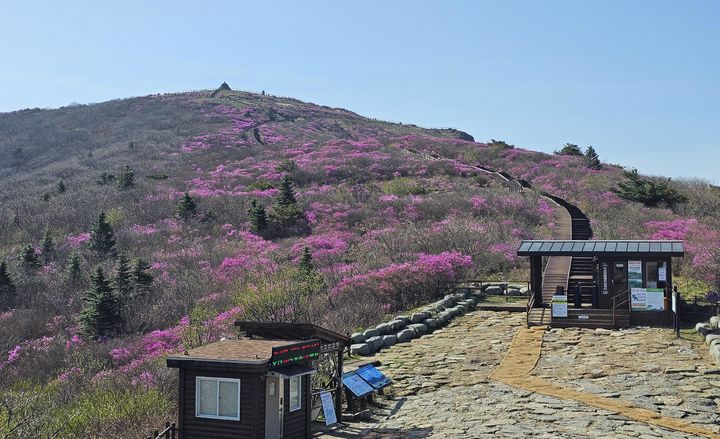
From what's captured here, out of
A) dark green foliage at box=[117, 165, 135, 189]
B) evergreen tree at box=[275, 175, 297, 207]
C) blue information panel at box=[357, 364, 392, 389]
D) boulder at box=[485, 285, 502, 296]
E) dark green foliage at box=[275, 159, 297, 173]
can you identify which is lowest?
blue information panel at box=[357, 364, 392, 389]

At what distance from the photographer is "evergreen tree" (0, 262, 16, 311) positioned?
3784 cm

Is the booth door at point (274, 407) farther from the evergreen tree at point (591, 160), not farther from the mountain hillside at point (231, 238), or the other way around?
the evergreen tree at point (591, 160)

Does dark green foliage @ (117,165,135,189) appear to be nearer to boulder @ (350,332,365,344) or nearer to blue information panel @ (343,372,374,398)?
boulder @ (350,332,365,344)

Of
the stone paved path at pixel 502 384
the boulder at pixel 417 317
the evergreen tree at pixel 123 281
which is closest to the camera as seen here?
the stone paved path at pixel 502 384

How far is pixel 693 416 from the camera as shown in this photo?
16.1 metres

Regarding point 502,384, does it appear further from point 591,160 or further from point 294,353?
point 591,160

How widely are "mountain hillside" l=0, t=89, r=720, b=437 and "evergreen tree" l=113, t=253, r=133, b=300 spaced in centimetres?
10

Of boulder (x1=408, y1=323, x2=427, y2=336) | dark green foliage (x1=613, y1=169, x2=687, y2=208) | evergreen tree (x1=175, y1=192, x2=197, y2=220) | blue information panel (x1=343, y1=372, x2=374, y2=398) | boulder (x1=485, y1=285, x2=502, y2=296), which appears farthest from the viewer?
evergreen tree (x1=175, y1=192, x2=197, y2=220)

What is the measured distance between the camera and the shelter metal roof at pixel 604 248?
2642 centimetres

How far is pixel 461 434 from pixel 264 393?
13.9ft

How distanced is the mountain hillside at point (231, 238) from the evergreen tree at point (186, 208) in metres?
0.11

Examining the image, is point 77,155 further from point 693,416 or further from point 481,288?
point 693,416

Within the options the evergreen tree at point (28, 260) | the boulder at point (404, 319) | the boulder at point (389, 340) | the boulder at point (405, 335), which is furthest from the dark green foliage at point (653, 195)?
the evergreen tree at point (28, 260)

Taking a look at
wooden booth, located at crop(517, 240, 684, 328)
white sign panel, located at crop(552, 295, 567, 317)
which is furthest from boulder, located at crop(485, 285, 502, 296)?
white sign panel, located at crop(552, 295, 567, 317)
